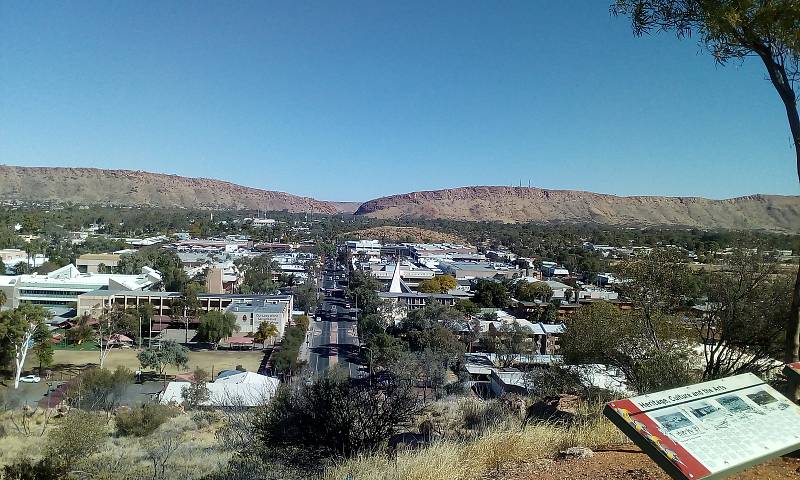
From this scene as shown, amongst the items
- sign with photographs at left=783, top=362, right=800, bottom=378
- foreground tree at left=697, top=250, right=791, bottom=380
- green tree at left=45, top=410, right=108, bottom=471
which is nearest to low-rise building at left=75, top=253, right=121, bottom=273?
green tree at left=45, top=410, right=108, bottom=471

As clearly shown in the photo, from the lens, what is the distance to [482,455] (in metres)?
4.41

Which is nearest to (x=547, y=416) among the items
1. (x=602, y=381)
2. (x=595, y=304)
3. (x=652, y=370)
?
(x=652, y=370)

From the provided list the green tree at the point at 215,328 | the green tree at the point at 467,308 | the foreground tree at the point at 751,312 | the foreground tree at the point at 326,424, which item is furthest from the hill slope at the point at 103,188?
the foreground tree at the point at 751,312

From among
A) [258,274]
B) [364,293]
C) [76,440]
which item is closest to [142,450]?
[76,440]

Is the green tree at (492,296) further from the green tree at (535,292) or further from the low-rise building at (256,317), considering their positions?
the low-rise building at (256,317)

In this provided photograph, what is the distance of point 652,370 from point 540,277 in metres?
43.1

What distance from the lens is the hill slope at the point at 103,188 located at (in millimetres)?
133375

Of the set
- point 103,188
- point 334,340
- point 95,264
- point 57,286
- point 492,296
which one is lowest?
point 334,340

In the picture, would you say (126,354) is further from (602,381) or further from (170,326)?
(602,381)

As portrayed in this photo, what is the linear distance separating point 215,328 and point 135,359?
424 cm

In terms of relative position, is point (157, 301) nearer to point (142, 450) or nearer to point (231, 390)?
point (231, 390)

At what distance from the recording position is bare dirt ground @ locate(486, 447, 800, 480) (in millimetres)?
3467

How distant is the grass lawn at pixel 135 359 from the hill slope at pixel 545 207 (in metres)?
97.1

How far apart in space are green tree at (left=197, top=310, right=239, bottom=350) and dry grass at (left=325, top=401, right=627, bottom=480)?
2482 cm
